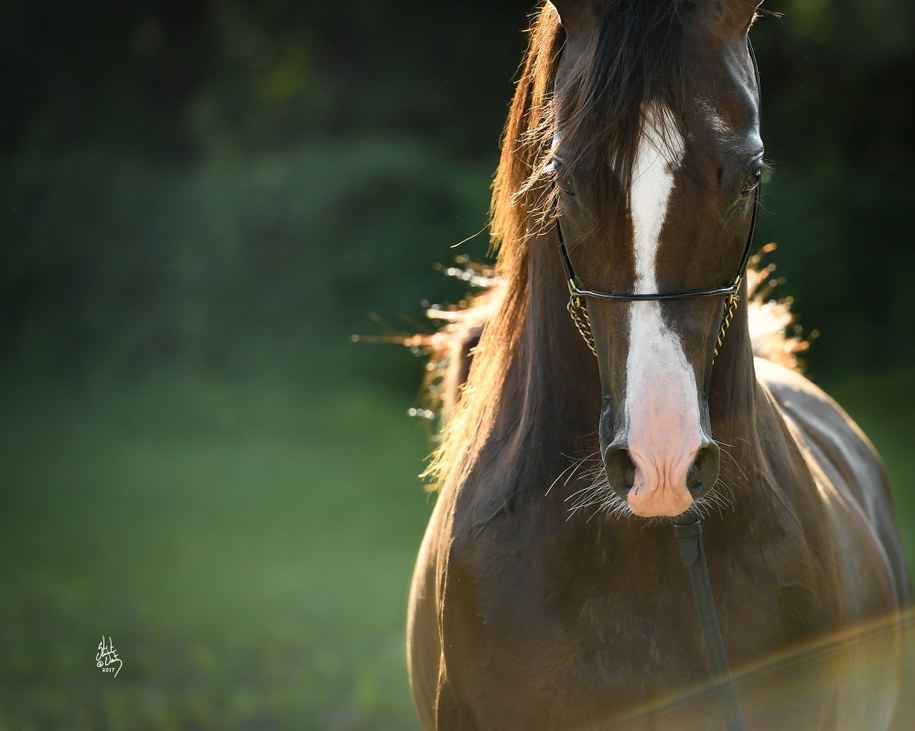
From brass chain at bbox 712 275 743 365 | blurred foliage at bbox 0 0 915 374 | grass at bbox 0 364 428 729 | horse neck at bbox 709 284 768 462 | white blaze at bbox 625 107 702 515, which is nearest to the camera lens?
white blaze at bbox 625 107 702 515

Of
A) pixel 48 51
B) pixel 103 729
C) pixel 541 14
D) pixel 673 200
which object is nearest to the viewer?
pixel 673 200

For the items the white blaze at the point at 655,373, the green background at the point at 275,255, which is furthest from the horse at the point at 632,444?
the green background at the point at 275,255

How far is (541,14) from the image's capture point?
229cm

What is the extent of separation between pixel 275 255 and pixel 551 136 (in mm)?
9560

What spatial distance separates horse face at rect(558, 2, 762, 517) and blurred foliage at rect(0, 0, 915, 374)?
305 inches

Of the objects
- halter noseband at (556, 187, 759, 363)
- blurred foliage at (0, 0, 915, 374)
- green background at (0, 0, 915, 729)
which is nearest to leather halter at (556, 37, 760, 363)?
halter noseband at (556, 187, 759, 363)

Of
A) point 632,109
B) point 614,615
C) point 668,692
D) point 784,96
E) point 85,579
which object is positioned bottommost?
point 668,692

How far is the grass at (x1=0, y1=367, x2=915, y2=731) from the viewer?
5.64 meters

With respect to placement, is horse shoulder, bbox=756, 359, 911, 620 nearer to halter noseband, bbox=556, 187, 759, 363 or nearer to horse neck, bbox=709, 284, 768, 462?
horse neck, bbox=709, 284, 768, 462

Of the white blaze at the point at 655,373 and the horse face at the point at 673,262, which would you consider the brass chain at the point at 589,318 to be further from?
the white blaze at the point at 655,373

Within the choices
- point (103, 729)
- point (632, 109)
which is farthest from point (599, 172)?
point (103, 729)

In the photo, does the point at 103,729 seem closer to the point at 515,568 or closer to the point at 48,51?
the point at 515,568

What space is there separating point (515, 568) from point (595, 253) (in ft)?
2.19
